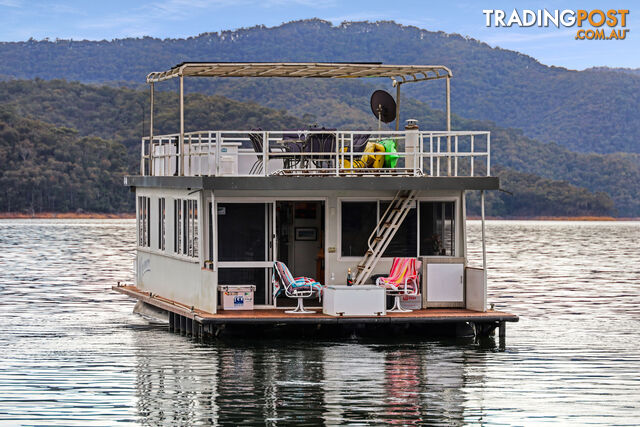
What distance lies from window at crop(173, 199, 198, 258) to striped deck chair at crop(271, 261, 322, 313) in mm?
1522

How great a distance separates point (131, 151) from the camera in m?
118

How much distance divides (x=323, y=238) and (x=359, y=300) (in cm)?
242

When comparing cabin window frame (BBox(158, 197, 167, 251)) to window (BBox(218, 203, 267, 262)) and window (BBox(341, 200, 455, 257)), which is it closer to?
window (BBox(218, 203, 267, 262))

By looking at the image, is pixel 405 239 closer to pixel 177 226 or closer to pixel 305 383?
pixel 177 226

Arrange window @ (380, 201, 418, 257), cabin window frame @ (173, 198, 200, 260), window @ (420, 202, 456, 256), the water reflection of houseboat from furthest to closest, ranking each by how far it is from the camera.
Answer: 1. window @ (420, 202, 456, 256)
2. window @ (380, 201, 418, 257)
3. cabin window frame @ (173, 198, 200, 260)
4. the water reflection of houseboat

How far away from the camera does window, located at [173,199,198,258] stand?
797 inches

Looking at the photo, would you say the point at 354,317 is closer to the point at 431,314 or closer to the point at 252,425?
the point at 431,314

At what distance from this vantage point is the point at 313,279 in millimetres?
21297

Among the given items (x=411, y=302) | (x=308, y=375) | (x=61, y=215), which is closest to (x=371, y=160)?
(x=411, y=302)

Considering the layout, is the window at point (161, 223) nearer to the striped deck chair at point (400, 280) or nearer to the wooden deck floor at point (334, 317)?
the wooden deck floor at point (334, 317)

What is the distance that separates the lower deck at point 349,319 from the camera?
61.3ft

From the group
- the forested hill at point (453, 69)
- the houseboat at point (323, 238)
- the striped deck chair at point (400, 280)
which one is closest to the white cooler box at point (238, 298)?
the houseboat at point (323, 238)

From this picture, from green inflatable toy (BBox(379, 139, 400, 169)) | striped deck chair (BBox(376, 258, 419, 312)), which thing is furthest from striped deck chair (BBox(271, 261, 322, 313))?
green inflatable toy (BBox(379, 139, 400, 169))

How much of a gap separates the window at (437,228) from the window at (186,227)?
12.8ft
